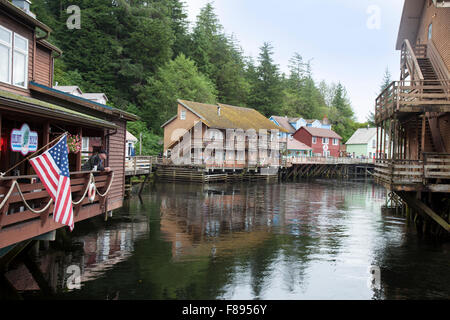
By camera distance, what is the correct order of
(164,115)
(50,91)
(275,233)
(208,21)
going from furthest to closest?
(208,21), (164,115), (275,233), (50,91)

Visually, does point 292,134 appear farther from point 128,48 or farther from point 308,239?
point 308,239

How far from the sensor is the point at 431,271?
12.8 metres

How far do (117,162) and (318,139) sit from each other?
223 feet

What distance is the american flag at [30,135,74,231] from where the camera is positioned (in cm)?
919

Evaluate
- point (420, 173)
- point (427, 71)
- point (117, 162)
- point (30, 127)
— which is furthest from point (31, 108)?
point (427, 71)

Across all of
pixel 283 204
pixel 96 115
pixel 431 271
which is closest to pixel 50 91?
pixel 96 115

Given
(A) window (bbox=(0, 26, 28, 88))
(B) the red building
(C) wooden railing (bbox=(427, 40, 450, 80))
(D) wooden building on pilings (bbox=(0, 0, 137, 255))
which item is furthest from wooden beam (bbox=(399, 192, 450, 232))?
(B) the red building

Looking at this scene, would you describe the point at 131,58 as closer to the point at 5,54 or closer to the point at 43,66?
the point at 43,66

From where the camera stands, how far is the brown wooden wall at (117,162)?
18.0 meters

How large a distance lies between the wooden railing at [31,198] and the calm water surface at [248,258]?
2.02 meters

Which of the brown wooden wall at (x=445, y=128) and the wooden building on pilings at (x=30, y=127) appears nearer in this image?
the wooden building on pilings at (x=30, y=127)

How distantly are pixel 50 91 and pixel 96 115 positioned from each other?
2.74 meters

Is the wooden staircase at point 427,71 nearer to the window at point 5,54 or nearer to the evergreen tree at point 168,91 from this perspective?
the window at point 5,54

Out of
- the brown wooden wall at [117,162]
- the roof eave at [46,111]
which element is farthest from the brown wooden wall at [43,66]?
the roof eave at [46,111]
